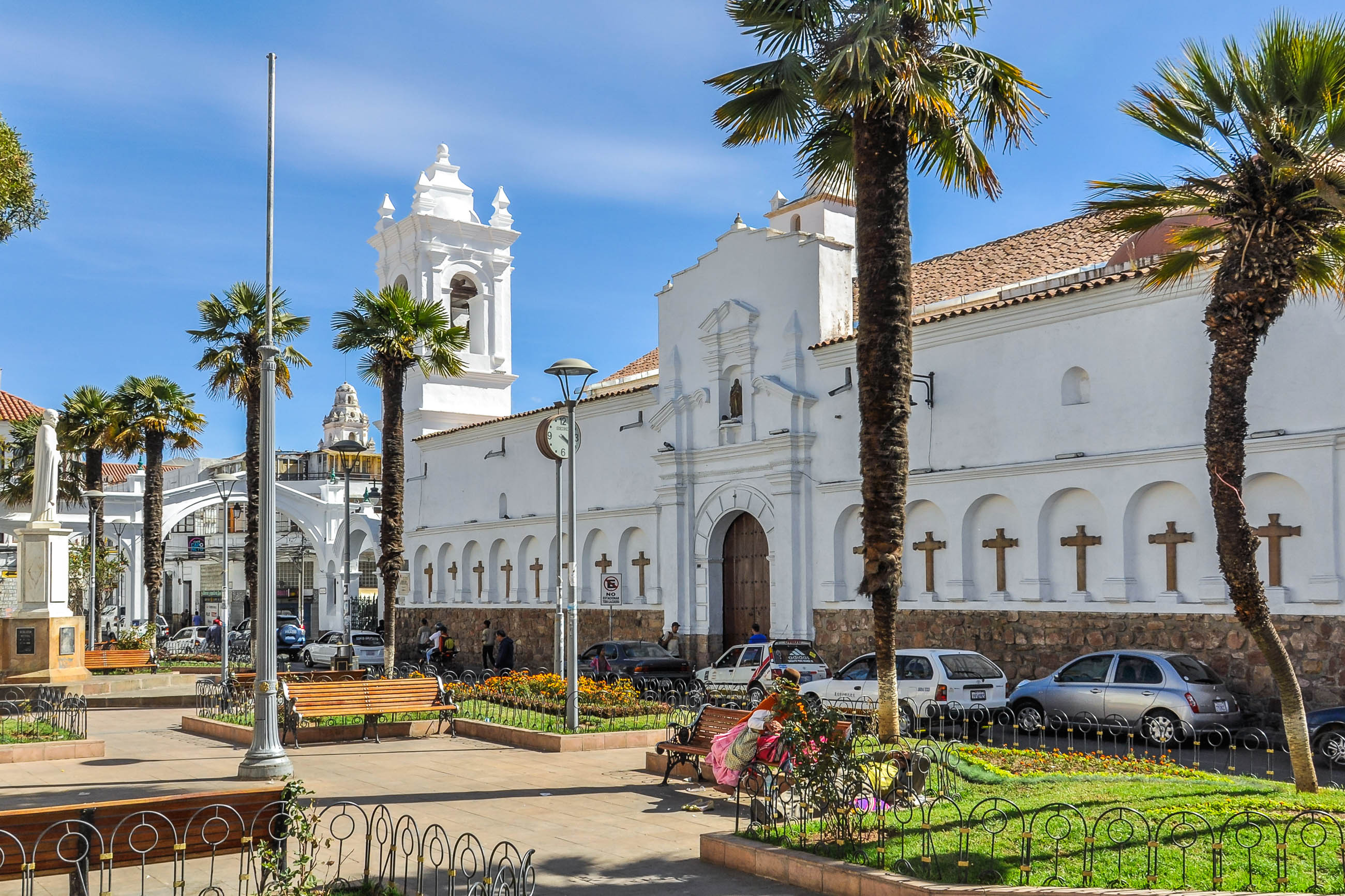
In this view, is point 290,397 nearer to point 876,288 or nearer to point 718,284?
point 718,284

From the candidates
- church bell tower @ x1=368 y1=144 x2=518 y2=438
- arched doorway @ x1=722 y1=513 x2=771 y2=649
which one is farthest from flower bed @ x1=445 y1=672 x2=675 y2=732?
church bell tower @ x1=368 y1=144 x2=518 y2=438

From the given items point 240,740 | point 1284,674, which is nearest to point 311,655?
point 240,740

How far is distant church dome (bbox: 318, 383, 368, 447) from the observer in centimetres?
12112

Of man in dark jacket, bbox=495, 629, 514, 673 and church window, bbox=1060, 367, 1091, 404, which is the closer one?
church window, bbox=1060, 367, 1091, 404

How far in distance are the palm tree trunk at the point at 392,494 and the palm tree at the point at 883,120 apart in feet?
40.3

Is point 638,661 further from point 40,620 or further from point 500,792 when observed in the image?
point 500,792

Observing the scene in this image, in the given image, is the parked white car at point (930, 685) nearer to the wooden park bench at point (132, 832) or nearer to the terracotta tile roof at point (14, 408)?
the wooden park bench at point (132, 832)

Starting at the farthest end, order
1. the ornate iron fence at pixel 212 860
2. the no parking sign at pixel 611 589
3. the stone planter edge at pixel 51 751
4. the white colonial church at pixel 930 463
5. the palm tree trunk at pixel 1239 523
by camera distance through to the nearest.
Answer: the no parking sign at pixel 611 589
the white colonial church at pixel 930 463
the stone planter edge at pixel 51 751
the palm tree trunk at pixel 1239 523
the ornate iron fence at pixel 212 860

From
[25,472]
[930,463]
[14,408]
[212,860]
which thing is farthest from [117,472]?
[212,860]

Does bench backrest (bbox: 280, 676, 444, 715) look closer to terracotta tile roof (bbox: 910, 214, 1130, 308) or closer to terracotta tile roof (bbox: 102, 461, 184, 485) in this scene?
terracotta tile roof (bbox: 910, 214, 1130, 308)

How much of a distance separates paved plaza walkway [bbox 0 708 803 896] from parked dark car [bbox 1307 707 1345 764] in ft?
28.0

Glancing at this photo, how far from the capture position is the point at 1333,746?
15.1 m

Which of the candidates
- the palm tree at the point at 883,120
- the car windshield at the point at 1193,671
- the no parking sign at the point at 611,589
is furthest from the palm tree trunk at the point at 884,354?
the no parking sign at the point at 611,589

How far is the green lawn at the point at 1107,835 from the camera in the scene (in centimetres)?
770
